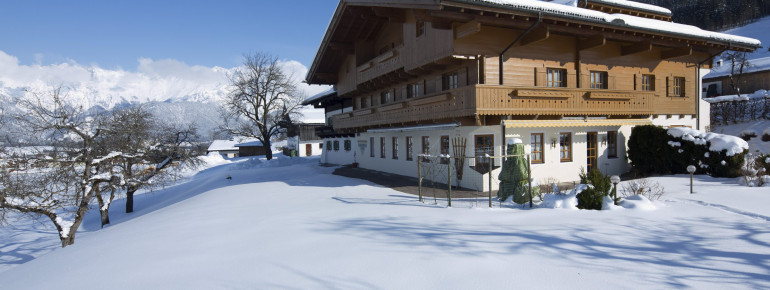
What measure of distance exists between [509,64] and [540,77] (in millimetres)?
1561

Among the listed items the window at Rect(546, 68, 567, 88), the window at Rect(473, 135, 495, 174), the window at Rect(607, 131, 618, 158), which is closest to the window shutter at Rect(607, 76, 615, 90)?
the window at Rect(607, 131, 618, 158)

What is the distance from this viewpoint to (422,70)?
634 inches

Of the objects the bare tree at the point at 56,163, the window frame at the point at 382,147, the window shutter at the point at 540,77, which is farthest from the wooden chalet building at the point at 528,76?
the bare tree at the point at 56,163

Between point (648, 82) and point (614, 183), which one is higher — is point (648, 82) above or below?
above

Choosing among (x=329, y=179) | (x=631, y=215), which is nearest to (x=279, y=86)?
(x=329, y=179)

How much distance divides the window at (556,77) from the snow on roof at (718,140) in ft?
14.8

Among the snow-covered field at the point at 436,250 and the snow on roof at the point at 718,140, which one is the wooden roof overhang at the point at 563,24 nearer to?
Answer: the snow on roof at the point at 718,140

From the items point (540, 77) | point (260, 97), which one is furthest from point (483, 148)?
point (260, 97)

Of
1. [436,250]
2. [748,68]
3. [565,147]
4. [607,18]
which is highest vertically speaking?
[748,68]

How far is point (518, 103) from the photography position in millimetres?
13258

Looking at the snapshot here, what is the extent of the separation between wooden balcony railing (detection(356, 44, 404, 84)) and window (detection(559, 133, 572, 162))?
729cm

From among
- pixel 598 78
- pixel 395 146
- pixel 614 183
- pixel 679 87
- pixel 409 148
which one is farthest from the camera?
pixel 395 146

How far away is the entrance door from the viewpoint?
16078 millimetres

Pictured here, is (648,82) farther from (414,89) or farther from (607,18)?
(414,89)
